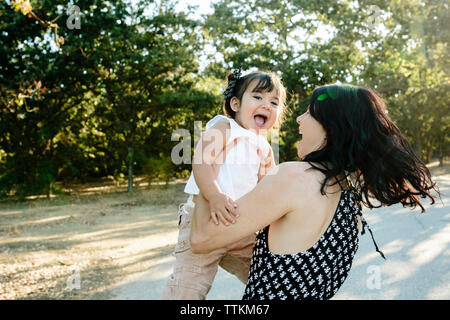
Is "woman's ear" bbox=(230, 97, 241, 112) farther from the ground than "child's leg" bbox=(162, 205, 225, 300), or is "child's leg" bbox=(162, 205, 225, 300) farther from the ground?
"woman's ear" bbox=(230, 97, 241, 112)

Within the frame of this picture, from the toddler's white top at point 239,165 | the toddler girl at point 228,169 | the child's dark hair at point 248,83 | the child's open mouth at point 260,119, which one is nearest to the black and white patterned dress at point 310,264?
the toddler girl at point 228,169

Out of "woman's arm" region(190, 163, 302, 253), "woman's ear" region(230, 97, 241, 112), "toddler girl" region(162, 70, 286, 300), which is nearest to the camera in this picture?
"woman's arm" region(190, 163, 302, 253)

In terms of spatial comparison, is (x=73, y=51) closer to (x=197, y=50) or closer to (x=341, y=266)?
(x=197, y=50)

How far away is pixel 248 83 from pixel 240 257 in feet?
3.05

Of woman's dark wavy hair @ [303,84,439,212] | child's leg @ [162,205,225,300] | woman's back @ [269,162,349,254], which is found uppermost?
woman's dark wavy hair @ [303,84,439,212]

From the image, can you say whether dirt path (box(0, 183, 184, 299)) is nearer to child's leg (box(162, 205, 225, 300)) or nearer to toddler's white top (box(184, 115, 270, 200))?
child's leg (box(162, 205, 225, 300))

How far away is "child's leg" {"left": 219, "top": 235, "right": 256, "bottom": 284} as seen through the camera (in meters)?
1.87

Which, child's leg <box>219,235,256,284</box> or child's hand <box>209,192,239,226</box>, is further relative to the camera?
child's leg <box>219,235,256,284</box>

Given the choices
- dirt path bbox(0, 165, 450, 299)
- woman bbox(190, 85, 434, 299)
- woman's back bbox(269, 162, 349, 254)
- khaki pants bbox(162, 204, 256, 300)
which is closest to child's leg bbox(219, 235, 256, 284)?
khaki pants bbox(162, 204, 256, 300)

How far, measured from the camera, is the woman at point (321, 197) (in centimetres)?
134

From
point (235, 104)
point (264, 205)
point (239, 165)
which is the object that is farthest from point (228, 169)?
point (264, 205)

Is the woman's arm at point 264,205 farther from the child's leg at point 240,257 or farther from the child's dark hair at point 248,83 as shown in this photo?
the child's dark hair at point 248,83

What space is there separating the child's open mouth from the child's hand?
0.78m

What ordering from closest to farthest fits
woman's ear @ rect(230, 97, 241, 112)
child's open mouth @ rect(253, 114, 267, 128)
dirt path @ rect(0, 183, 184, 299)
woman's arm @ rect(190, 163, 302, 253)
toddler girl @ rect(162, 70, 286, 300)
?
woman's arm @ rect(190, 163, 302, 253) < toddler girl @ rect(162, 70, 286, 300) < child's open mouth @ rect(253, 114, 267, 128) < woman's ear @ rect(230, 97, 241, 112) < dirt path @ rect(0, 183, 184, 299)
